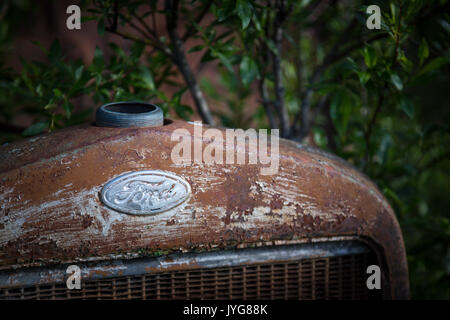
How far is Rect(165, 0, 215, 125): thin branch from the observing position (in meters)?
1.42

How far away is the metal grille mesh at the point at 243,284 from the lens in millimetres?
914

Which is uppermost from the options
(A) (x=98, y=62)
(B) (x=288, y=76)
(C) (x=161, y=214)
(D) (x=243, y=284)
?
(A) (x=98, y=62)

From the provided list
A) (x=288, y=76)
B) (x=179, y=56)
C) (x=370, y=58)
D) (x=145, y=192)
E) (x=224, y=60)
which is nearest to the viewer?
(x=145, y=192)

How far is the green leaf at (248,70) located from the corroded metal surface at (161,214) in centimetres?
37

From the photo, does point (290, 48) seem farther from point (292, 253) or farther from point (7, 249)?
point (7, 249)

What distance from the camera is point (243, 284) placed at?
0.98 m

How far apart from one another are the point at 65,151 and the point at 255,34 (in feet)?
2.45

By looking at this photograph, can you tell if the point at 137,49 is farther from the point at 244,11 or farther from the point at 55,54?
the point at 244,11

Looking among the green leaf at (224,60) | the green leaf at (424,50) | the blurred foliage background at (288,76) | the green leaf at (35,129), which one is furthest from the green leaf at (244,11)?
the green leaf at (35,129)

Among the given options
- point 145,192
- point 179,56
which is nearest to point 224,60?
point 179,56

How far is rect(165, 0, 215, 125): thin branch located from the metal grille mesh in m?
0.78

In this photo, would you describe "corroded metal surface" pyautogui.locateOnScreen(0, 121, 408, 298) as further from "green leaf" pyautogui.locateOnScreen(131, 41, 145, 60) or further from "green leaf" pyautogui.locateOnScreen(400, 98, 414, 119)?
"green leaf" pyautogui.locateOnScreen(131, 41, 145, 60)

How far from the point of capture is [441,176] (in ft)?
9.32

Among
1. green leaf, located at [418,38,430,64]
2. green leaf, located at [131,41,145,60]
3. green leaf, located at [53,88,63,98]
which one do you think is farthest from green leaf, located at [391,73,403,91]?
green leaf, located at [53,88,63,98]
